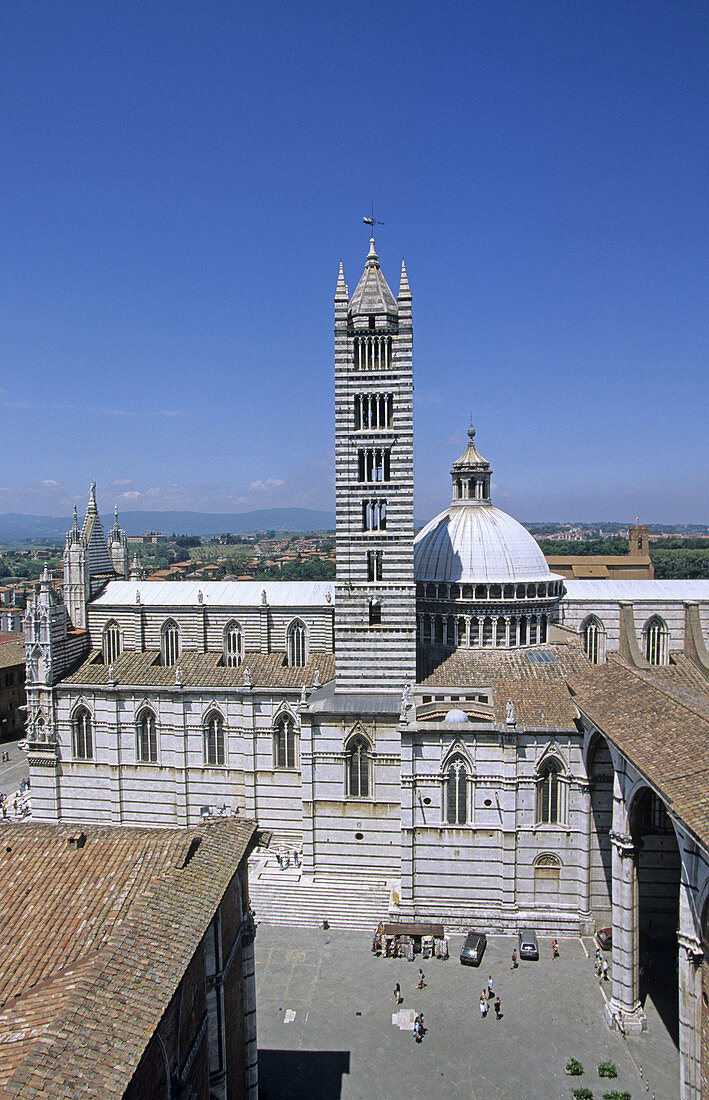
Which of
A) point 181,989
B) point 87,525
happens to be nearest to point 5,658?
point 87,525

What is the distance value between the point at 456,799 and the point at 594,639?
14.6 metres

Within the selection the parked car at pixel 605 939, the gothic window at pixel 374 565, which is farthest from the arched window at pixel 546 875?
the gothic window at pixel 374 565

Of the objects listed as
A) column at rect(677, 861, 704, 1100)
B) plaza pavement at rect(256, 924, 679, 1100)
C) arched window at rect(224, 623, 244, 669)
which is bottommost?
plaza pavement at rect(256, 924, 679, 1100)

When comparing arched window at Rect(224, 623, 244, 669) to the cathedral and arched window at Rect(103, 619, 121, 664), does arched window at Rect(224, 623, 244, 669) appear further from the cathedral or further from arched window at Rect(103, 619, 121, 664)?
arched window at Rect(103, 619, 121, 664)

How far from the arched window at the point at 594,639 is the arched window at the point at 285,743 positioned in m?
17.0

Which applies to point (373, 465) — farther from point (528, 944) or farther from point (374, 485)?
point (528, 944)

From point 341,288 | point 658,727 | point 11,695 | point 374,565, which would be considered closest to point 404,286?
point 341,288

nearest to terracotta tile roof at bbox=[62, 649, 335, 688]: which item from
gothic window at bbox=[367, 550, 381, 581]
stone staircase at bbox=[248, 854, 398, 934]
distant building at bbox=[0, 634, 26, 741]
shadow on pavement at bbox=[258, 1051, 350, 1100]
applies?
gothic window at bbox=[367, 550, 381, 581]

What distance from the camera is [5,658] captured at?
66.8m

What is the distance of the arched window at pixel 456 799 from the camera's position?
33750mm

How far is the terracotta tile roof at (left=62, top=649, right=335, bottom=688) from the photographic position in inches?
1615

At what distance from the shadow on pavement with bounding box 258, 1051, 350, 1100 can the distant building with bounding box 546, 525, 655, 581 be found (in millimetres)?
68418

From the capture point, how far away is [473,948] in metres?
31.1

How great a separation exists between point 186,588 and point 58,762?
12.4m
